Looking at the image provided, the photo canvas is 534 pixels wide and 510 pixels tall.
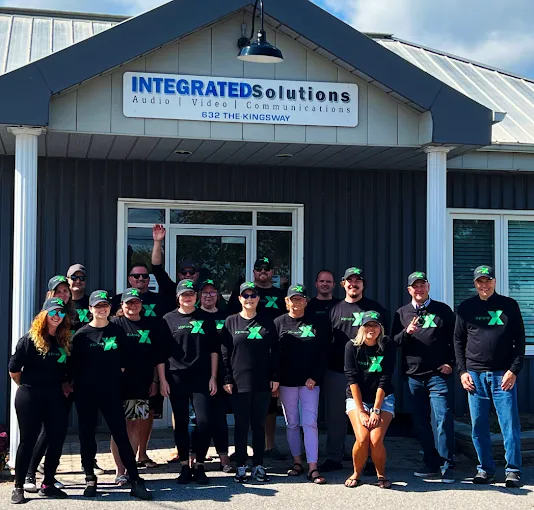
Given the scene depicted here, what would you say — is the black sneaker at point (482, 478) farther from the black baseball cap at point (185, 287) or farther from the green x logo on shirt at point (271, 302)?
the black baseball cap at point (185, 287)

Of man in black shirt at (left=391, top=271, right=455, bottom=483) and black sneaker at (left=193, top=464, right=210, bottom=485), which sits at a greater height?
man in black shirt at (left=391, top=271, right=455, bottom=483)

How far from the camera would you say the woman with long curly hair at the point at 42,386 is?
19.6 feet

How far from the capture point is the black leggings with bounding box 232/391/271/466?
6629 mm

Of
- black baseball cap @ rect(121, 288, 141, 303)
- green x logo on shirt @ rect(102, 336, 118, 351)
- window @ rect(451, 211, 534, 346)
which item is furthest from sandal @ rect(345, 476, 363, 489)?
window @ rect(451, 211, 534, 346)

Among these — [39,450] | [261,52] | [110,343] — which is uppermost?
[261,52]

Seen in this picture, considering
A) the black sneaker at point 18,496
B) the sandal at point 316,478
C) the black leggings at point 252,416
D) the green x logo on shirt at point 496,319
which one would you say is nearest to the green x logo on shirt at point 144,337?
the black leggings at point 252,416

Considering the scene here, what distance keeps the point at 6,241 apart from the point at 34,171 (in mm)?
1691

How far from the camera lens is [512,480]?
6.57 metres

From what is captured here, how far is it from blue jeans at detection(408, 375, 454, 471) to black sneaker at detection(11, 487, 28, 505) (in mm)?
3407

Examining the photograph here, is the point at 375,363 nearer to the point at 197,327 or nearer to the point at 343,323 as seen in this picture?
the point at 343,323

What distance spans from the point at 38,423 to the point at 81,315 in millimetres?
Answer: 1089

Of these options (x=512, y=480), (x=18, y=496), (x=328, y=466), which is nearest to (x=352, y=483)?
(x=328, y=466)

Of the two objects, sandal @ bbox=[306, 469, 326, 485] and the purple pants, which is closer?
sandal @ bbox=[306, 469, 326, 485]

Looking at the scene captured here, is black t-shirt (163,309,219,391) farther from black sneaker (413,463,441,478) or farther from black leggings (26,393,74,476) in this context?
black sneaker (413,463,441,478)
